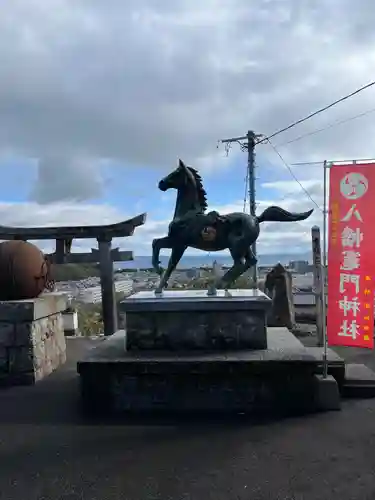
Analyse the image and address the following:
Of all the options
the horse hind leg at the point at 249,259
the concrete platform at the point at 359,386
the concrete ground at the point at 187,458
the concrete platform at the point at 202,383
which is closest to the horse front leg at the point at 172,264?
the horse hind leg at the point at 249,259

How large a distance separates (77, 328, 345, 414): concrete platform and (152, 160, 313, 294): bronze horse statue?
4.61 ft

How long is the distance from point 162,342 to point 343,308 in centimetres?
231

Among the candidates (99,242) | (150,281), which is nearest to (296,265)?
(99,242)

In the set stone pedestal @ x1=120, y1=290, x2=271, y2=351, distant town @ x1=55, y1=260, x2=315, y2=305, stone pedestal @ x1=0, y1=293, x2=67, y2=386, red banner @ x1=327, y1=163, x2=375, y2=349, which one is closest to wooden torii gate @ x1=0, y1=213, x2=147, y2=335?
distant town @ x1=55, y1=260, x2=315, y2=305

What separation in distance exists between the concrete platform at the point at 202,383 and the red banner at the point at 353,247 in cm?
76

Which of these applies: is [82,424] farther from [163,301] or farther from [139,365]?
[163,301]

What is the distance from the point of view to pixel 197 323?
20.7ft

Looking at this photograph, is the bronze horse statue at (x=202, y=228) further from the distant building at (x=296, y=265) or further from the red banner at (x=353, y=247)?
the distant building at (x=296, y=265)

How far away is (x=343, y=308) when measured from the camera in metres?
6.07

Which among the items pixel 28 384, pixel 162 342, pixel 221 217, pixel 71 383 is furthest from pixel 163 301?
pixel 28 384

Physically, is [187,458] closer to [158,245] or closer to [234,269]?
[234,269]

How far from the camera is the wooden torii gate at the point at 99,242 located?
1111 centimetres

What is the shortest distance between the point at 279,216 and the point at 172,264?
5.58ft

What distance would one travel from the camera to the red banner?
5.80 metres
